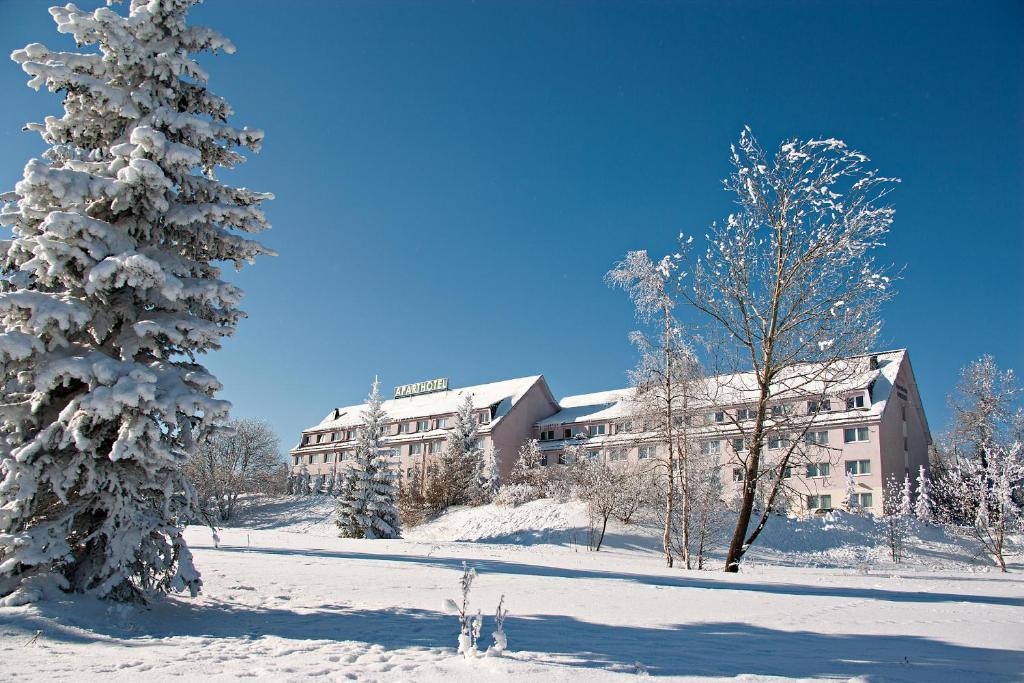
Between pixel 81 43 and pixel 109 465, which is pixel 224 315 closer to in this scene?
pixel 109 465

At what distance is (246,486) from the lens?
56.7 m

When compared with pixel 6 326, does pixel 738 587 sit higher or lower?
lower

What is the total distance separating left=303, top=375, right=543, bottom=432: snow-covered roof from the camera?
A: 60.6 meters

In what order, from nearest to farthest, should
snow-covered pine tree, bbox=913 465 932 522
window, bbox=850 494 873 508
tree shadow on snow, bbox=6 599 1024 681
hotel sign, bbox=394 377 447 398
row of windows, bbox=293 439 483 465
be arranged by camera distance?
tree shadow on snow, bbox=6 599 1024 681 → snow-covered pine tree, bbox=913 465 932 522 → window, bbox=850 494 873 508 → row of windows, bbox=293 439 483 465 → hotel sign, bbox=394 377 447 398

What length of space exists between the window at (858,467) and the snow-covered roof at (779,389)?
343 centimetres

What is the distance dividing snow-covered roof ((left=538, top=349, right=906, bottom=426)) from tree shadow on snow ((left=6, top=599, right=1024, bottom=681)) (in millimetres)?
7675

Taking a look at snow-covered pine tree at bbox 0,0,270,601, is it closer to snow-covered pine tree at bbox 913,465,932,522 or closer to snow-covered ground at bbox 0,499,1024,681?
snow-covered ground at bbox 0,499,1024,681

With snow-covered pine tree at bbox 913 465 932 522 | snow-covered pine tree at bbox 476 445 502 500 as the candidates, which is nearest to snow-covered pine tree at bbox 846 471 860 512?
snow-covered pine tree at bbox 913 465 932 522

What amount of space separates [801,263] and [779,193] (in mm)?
1668

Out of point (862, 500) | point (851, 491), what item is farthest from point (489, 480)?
point (862, 500)

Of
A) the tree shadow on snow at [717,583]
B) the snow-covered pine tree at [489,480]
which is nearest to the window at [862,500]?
the snow-covered pine tree at [489,480]

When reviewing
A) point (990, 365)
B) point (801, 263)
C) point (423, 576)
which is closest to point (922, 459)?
point (990, 365)

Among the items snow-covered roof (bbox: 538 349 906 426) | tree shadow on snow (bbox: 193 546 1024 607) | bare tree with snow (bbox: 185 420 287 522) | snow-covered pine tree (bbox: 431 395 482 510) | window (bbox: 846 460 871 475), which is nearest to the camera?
tree shadow on snow (bbox: 193 546 1024 607)

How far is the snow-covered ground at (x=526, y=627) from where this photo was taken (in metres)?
5.29
